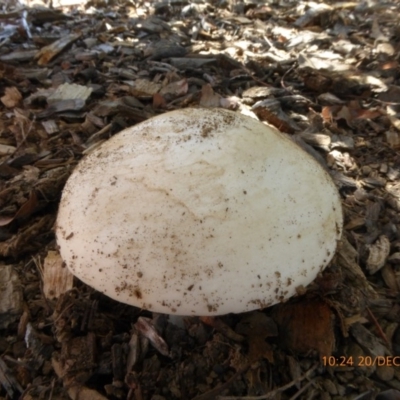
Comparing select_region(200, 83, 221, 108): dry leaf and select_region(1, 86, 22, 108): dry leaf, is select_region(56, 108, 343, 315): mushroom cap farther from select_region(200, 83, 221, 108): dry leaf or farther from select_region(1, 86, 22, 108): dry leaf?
select_region(1, 86, 22, 108): dry leaf

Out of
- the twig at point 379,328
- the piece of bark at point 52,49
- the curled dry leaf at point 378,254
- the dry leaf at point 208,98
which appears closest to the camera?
the twig at point 379,328

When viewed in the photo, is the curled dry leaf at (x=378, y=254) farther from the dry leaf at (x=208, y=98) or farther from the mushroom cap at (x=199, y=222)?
the dry leaf at (x=208, y=98)

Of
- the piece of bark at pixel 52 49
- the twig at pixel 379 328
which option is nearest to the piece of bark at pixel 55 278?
the twig at pixel 379 328

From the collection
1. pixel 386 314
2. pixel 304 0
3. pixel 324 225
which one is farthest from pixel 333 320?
pixel 304 0
